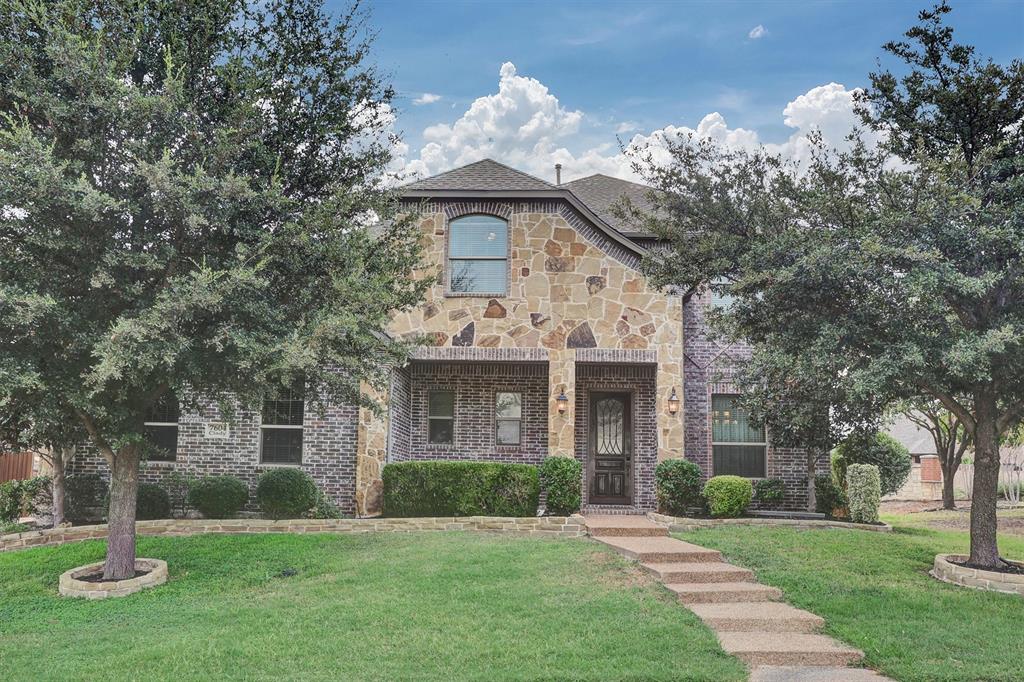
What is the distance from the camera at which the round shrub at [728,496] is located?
1362 cm

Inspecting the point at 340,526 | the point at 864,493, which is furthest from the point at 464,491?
the point at 864,493

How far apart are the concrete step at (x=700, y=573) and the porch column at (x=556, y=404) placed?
4481 millimetres

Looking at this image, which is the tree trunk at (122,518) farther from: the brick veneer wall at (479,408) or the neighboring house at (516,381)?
the brick veneer wall at (479,408)

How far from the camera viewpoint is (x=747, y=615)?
7871 mm

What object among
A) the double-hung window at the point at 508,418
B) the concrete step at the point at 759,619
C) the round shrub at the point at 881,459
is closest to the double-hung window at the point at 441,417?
the double-hung window at the point at 508,418

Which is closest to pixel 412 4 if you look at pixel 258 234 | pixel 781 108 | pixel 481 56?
pixel 481 56

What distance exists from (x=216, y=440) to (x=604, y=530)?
7.12m

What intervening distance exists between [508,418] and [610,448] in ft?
7.15

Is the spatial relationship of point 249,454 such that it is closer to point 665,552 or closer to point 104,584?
point 104,584

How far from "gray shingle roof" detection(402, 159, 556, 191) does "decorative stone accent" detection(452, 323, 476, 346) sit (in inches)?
100

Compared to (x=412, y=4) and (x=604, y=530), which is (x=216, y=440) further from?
(x=412, y=4)

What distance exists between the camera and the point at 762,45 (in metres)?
12.6

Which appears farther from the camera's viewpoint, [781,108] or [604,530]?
[781,108]

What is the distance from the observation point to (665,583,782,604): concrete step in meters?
8.55
